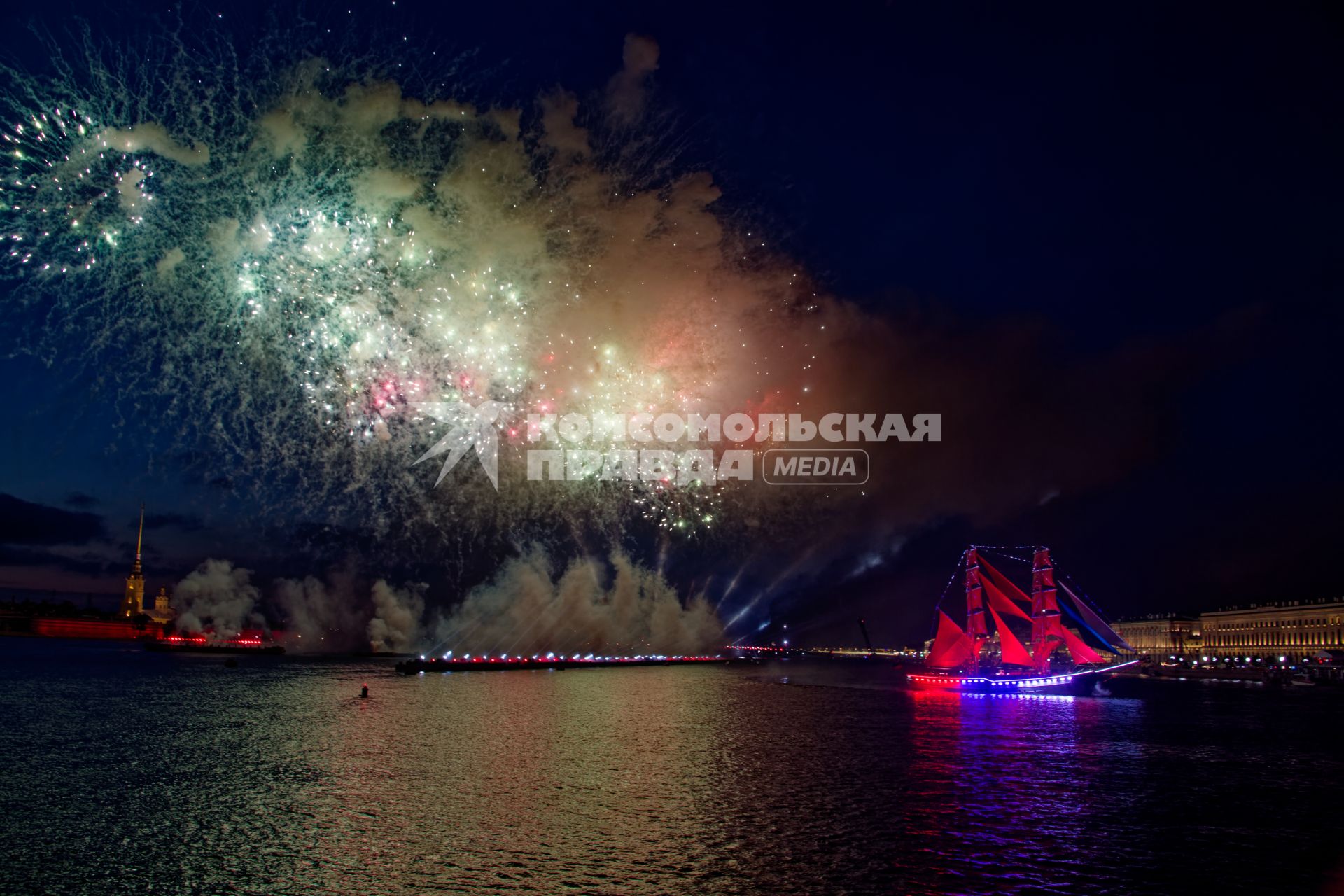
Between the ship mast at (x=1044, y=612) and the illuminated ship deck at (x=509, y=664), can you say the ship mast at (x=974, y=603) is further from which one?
the illuminated ship deck at (x=509, y=664)

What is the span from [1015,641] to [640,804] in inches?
3792

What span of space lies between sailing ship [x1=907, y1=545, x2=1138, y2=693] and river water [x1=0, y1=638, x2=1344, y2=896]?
5011cm

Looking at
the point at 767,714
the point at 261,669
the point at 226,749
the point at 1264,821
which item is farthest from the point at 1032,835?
the point at 261,669

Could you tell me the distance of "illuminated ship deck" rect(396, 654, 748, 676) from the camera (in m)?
117

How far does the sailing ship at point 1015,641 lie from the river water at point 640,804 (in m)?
50.1

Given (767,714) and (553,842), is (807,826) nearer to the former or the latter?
(553,842)

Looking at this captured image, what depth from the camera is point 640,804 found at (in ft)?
84.4

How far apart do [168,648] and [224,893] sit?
20724 centimetres

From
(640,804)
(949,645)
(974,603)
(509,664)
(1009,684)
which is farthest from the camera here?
(509,664)

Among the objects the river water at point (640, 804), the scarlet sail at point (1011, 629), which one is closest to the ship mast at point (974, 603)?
→ the scarlet sail at point (1011, 629)

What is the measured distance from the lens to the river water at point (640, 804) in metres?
19.0

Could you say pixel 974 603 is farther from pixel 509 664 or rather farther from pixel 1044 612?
pixel 509 664

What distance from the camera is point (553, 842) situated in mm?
21219

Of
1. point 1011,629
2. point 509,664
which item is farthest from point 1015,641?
point 509,664
